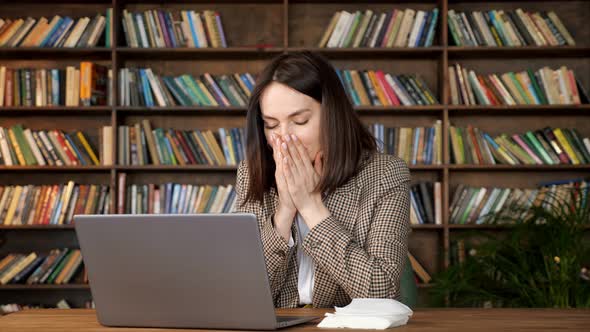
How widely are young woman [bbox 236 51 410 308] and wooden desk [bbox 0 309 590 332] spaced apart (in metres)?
0.22

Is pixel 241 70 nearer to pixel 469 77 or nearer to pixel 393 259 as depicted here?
pixel 469 77

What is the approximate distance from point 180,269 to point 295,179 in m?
0.67

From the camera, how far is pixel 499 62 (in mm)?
4352

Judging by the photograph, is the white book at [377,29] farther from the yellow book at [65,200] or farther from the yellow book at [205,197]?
the yellow book at [65,200]

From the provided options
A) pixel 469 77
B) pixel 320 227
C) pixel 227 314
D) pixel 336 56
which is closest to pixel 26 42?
pixel 336 56

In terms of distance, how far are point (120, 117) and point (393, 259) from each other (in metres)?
2.82

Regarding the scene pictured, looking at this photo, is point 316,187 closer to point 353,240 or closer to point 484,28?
point 353,240

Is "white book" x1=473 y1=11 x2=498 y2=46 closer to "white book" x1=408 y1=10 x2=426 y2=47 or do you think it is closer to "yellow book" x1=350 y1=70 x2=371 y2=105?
"white book" x1=408 y1=10 x2=426 y2=47

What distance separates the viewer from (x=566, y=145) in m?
4.14

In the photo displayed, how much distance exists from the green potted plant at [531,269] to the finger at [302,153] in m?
1.75

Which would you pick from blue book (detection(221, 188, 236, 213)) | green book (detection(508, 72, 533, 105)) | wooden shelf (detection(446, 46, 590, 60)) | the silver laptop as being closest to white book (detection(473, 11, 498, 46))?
wooden shelf (detection(446, 46, 590, 60))

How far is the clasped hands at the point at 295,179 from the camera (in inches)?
71.3

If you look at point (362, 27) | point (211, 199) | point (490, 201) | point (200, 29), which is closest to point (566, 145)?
point (490, 201)

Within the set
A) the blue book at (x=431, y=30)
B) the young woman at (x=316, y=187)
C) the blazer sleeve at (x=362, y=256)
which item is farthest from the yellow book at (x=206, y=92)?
the blazer sleeve at (x=362, y=256)
